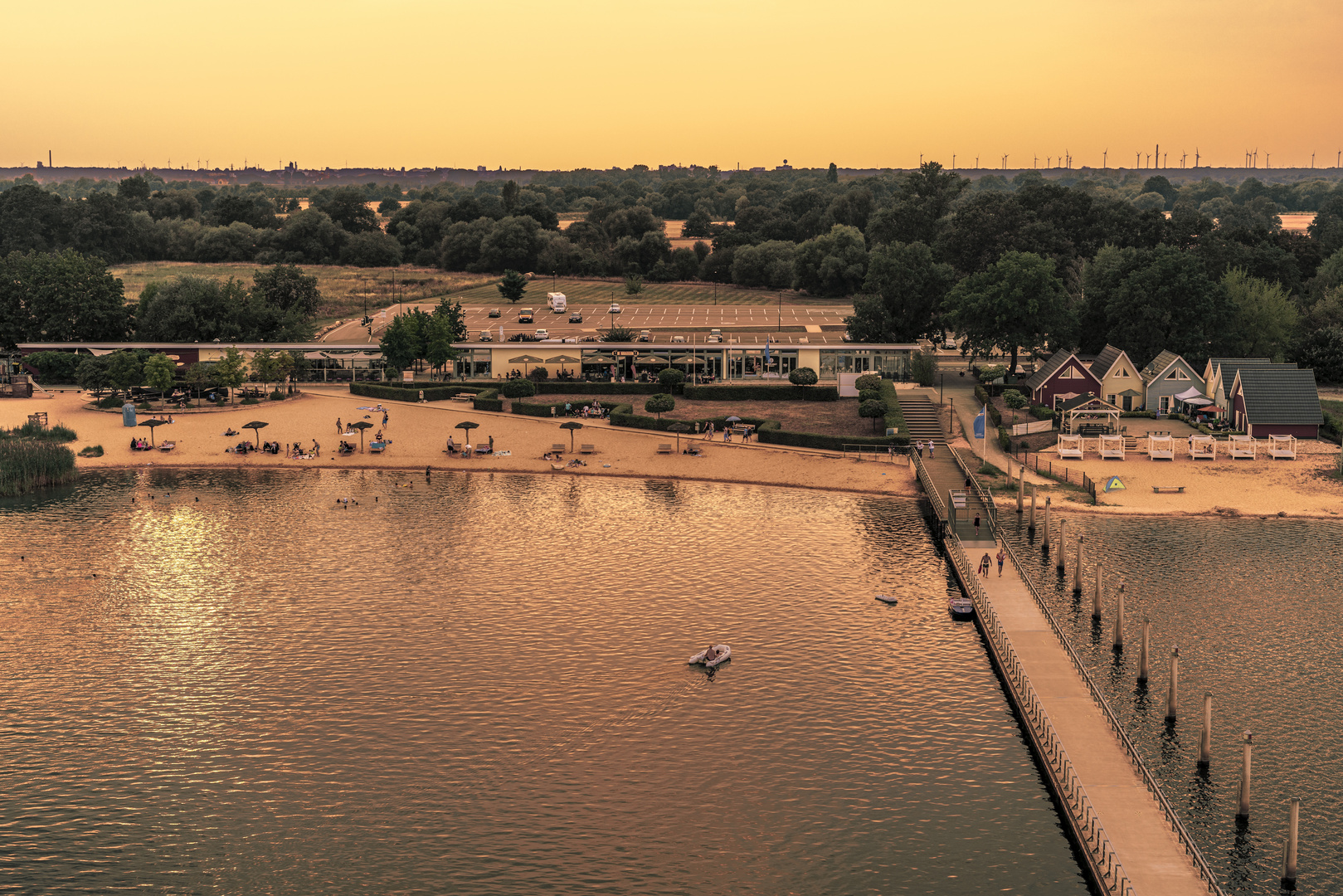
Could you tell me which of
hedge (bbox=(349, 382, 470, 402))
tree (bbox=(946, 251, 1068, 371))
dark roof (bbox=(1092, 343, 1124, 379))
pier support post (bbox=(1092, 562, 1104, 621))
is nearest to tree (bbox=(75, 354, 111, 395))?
hedge (bbox=(349, 382, 470, 402))

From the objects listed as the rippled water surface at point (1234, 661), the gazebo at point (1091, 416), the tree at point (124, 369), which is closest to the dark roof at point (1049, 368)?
the gazebo at point (1091, 416)

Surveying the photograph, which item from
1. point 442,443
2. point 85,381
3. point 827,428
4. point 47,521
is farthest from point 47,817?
point 85,381

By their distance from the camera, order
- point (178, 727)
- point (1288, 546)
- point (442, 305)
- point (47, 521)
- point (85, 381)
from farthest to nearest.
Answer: point (442, 305) < point (85, 381) < point (47, 521) < point (1288, 546) < point (178, 727)

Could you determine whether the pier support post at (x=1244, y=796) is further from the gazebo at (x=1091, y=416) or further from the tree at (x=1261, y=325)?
the tree at (x=1261, y=325)

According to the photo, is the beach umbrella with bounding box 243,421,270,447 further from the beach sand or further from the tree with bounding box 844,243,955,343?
the tree with bounding box 844,243,955,343

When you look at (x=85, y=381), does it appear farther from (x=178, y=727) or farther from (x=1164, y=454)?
(x=1164, y=454)

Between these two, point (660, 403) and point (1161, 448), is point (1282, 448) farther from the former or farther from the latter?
point (660, 403)

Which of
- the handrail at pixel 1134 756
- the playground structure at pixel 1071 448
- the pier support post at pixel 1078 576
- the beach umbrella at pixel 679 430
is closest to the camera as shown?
the handrail at pixel 1134 756
